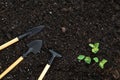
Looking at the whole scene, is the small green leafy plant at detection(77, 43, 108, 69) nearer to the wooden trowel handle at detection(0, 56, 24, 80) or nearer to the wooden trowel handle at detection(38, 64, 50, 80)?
the wooden trowel handle at detection(38, 64, 50, 80)

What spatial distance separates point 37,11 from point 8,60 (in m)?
0.49

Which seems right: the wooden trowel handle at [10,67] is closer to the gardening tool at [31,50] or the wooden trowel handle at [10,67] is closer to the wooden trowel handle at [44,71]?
the gardening tool at [31,50]

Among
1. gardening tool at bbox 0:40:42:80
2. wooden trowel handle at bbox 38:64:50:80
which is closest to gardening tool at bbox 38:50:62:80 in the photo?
wooden trowel handle at bbox 38:64:50:80

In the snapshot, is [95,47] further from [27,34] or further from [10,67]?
[10,67]

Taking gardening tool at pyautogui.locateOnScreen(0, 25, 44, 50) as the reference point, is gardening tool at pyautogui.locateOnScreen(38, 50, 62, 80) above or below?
below

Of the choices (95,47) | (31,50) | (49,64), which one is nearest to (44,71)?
(49,64)

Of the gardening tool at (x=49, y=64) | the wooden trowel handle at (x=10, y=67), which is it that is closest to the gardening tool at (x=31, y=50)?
the wooden trowel handle at (x=10, y=67)

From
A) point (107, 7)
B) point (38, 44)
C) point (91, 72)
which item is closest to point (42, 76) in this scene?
point (38, 44)

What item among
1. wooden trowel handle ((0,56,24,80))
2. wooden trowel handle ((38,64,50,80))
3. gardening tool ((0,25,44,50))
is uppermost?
gardening tool ((0,25,44,50))

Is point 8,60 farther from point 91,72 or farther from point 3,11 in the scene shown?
point 91,72

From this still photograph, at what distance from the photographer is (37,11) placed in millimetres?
2562

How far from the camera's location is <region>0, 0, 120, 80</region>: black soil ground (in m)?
2.54

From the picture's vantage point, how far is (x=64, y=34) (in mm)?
2559

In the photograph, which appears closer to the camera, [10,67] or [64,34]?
[10,67]
